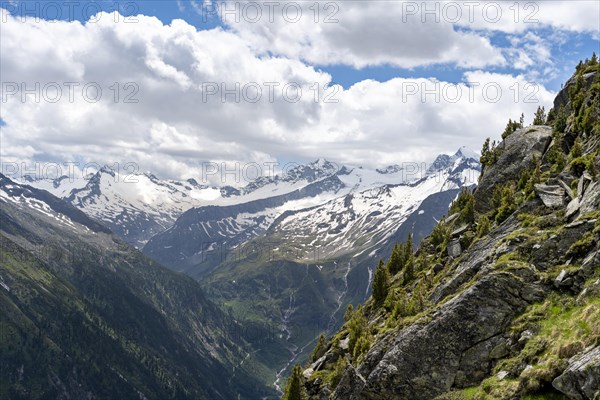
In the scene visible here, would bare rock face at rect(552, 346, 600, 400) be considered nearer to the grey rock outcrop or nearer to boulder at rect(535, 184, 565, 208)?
boulder at rect(535, 184, 565, 208)

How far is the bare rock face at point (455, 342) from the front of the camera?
127 feet

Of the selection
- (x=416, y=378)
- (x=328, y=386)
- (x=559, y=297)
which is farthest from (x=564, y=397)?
(x=328, y=386)

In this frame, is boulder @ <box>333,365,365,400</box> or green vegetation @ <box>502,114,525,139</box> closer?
boulder @ <box>333,365,365,400</box>

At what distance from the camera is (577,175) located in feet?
165

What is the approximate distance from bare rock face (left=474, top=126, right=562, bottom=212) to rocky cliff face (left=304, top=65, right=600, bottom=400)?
469 centimetres

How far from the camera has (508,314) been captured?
1539 inches

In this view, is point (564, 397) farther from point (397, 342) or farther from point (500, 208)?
point (500, 208)

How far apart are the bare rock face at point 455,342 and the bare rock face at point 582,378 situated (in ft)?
27.4

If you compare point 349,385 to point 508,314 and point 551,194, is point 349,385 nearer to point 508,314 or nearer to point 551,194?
point 508,314

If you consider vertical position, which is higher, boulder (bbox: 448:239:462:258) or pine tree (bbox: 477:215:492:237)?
pine tree (bbox: 477:215:492:237)

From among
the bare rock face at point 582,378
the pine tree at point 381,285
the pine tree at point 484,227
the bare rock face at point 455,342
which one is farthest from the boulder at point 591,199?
the pine tree at point 381,285

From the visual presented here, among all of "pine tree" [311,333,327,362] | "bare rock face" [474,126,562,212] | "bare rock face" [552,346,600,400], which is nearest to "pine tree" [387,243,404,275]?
"bare rock face" [474,126,562,212]

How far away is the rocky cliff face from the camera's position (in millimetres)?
33031

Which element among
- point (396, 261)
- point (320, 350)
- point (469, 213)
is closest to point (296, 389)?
point (320, 350)
